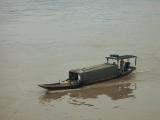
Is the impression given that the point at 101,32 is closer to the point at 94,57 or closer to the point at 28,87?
the point at 94,57

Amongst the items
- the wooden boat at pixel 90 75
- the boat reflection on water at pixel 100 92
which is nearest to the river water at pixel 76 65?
the boat reflection on water at pixel 100 92

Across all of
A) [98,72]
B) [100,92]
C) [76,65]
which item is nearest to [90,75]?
[98,72]

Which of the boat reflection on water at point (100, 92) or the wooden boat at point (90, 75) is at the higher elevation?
the wooden boat at point (90, 75)

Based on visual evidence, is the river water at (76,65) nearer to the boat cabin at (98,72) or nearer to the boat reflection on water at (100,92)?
the boat reflection on water at (100,92)

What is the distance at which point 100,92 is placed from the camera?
57.3 ft

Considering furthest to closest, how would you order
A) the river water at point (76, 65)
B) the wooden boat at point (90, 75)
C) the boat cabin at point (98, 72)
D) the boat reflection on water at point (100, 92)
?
the boat cabin at point (98, 72) → the wooden boat at point (90, 75) → the boat reflection on water at point (100, 92) → the river water at point (76, 65)

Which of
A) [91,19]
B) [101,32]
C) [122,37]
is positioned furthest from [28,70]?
[91,19]

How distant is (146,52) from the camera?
2408 centimetres

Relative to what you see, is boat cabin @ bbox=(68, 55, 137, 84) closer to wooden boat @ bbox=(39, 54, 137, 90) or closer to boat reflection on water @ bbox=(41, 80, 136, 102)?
wooden boat @ bbox=(39, 54, 137, 90)

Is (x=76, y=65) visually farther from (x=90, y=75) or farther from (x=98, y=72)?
(x=90, y=75)

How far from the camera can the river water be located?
15.2 m

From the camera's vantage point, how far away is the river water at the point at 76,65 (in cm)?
1519

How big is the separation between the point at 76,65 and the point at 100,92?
4.44 metres

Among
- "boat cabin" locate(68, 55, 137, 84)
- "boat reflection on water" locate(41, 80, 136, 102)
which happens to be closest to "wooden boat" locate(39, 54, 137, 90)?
"boat cabin" locate(68, 55, 137, 84)
